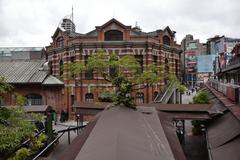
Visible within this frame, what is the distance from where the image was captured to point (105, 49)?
3012 cm

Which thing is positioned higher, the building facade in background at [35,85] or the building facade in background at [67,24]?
the building facade in background at [67,24]

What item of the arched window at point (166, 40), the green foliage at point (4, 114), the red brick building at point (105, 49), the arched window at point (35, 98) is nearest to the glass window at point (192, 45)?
the arched window at point (166, 40)

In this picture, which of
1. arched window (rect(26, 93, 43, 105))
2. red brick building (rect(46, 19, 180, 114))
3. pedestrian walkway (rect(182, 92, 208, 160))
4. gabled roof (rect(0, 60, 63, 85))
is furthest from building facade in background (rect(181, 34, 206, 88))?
pedestrian walkway (rect(182, 92, 208, 160))

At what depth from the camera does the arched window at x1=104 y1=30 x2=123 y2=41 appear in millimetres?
30562

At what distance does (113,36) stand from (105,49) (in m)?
1.56

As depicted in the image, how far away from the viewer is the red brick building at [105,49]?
98.7 feet

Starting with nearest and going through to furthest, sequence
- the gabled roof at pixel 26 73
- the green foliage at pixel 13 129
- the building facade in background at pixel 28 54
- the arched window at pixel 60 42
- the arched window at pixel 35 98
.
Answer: the green foliage at pixel 13 129, the gabled roof at pixel 26 73, the arched window at pixel 35 98, the arched window at pixel 60 42, the building facade in background at pixel 28 54

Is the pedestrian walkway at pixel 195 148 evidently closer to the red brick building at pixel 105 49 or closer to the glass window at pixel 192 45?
the red brick building at pixel 105 49

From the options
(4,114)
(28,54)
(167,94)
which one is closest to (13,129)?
(4,114)

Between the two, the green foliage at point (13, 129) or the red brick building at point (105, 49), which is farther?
the red brick building at point (105, 49)

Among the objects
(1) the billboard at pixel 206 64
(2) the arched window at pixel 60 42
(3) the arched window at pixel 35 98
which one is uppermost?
(2) the arched window at pixel 60 42

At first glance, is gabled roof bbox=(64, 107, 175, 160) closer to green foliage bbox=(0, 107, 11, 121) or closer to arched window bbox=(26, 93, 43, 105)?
green foliage bbox=(0, 107, 11, 121)

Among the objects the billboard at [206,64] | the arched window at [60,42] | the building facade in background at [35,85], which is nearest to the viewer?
the building facade in background at [35,85]

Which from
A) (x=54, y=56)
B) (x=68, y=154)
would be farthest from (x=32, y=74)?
(x=68, y=154)
